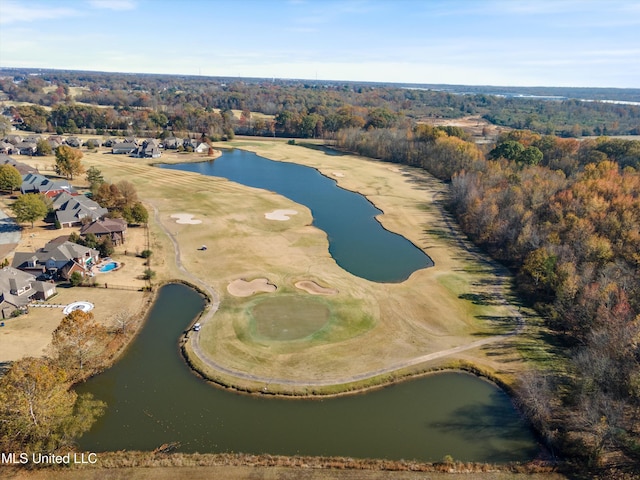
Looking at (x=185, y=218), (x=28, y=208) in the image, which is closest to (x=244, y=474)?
(x=185, y=218)

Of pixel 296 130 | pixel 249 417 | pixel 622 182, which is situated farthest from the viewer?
pixel 296 130

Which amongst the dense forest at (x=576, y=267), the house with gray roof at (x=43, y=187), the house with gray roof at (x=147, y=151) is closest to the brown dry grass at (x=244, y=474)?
the dense forest at (x=576, y=267)

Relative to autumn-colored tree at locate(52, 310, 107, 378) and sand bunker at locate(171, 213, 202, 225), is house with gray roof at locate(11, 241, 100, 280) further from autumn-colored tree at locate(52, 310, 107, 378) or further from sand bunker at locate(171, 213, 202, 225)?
sand bunker at locate(171, 213, 202, 225)

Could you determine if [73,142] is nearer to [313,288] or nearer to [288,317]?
[313,288]

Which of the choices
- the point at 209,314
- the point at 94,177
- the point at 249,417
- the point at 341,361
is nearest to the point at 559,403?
the point at 341,361

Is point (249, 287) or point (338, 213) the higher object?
point (338, 213)

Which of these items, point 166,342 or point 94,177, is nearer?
point 166,342

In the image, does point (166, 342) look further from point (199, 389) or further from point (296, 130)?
point (296, 130)
